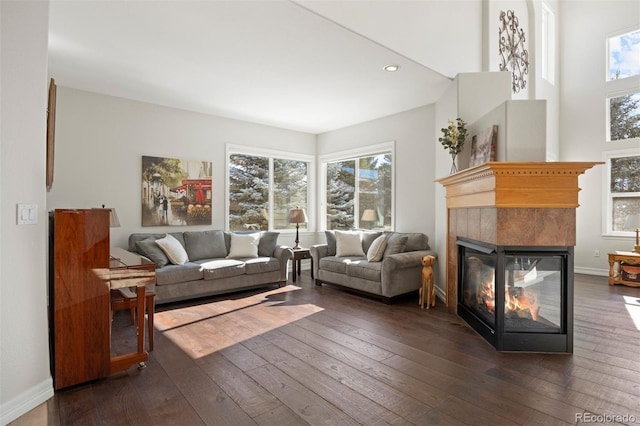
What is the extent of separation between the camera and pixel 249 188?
610 centimetres

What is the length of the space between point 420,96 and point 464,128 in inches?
41.0

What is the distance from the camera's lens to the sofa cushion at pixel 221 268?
4.43 m

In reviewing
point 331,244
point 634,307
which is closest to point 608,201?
point 634,307

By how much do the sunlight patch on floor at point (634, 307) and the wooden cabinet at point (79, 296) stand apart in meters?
4.89

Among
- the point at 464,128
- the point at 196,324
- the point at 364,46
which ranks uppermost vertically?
the point at 364,46

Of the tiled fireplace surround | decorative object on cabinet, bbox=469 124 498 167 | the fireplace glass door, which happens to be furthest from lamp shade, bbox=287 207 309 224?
the fireplace glass door

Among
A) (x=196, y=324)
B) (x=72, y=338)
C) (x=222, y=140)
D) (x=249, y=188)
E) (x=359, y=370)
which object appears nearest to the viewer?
(x=72, y=338)

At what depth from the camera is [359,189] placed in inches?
246

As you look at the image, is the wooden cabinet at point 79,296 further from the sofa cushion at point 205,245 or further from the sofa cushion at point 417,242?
the sofa cushion at point 417,242

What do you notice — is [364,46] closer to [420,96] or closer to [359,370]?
[420,96]

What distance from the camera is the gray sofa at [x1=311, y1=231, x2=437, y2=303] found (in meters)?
4.22

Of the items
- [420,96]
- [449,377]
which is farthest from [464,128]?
[449,377]

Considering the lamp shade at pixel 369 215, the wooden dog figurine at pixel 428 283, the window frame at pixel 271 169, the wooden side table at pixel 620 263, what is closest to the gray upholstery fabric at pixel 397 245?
the wooden dog figurine at pixel 428 283

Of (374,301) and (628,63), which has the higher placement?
(628,63)
